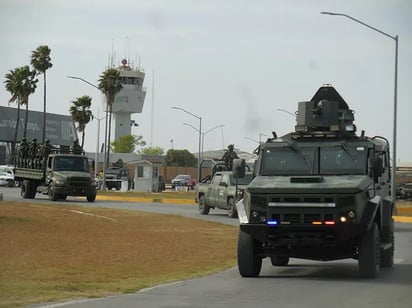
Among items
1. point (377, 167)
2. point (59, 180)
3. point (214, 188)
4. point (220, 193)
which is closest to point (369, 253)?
point (377, 167)

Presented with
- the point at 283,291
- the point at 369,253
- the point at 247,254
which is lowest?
the point at 283,291

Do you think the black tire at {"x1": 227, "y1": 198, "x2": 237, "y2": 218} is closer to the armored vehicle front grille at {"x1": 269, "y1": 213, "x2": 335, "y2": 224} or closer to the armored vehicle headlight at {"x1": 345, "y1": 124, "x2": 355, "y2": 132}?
the armored vehicle headlight at {"x1": 345, "y1": 124, "x2": 355, "y2": 132}

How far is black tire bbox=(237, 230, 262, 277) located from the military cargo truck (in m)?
29.0

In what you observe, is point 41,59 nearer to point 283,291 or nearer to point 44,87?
point 44,87

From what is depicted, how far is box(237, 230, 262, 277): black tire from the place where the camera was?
14.0m

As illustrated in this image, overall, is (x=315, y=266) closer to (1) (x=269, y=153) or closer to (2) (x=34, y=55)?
(1) (x=269, y=153)

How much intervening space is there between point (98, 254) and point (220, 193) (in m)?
16.1

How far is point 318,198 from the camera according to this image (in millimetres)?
13273

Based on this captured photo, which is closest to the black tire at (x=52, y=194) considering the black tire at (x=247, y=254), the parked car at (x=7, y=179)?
the black tire at (x=247, y=254)

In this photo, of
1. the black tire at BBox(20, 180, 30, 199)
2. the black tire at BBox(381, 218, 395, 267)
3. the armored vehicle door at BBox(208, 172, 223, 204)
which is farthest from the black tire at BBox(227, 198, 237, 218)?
the black tire at BBox(20, 180, 30, 199)

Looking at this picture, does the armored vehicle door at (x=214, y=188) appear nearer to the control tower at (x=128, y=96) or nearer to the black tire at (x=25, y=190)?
the black tire at (x=25, y=190)

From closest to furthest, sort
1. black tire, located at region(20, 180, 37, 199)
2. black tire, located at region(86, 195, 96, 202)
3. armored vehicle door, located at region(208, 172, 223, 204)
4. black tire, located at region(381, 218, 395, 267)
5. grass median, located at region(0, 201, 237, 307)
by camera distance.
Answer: grass median, located at region(0, 201, 237, 307) → black tire, located at region(381, 218, 395, 267) → armored vehicle door, located at region(208, 172, 223, 204) → black tire, located at region(86, 195, 96, 202) → black tire, located at region(20, 180, 37, 199)

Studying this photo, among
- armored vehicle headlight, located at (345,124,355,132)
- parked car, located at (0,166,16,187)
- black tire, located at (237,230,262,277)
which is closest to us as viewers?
black tire, located at (237,230,262,277)

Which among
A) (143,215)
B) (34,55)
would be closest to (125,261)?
(143,215)
